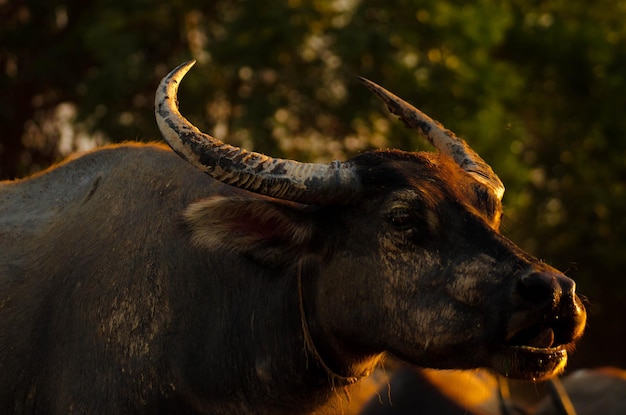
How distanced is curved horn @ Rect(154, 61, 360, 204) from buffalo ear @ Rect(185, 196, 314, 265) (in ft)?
0.46

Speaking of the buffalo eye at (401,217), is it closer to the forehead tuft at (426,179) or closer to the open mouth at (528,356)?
the forehead tuft at (426,179)

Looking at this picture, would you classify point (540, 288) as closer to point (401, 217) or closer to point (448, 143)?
point (401, 217)

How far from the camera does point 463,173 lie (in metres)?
5.06

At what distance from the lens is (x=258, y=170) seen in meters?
4.71

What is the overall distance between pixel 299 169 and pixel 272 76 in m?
14.4

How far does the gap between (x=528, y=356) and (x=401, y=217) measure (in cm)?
81

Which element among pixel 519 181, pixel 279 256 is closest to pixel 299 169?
pixel 279 256

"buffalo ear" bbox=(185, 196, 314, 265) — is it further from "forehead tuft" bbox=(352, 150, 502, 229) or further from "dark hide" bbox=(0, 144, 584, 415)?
"forehead tuft" bbox=(352, 150, 502, 229)

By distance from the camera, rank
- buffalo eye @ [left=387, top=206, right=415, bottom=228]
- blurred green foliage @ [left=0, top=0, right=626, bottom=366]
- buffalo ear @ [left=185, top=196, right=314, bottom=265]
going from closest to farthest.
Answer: buffalo eye @ [left=387, top=206, right=415, bottom=228] < buffalo ear @ [left=185, top=196, right=314, bottom=265] < blurred green foliage @ [left=0, top=0, right=626, bottom=366]

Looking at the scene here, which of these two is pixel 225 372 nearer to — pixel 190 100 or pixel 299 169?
pixel 299 169

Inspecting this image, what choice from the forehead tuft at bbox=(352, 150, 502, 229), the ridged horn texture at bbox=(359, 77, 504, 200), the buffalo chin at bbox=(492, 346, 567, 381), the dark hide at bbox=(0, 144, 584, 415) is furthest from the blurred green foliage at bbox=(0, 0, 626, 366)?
the buffalo chin at bbox=(492, 346, 567, 381)

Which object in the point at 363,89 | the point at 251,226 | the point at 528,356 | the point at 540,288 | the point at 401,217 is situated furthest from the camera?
the point at 363,89

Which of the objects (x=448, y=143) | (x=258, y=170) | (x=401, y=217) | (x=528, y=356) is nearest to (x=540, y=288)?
(x=528, y=356)

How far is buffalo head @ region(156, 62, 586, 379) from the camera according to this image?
174 inches
